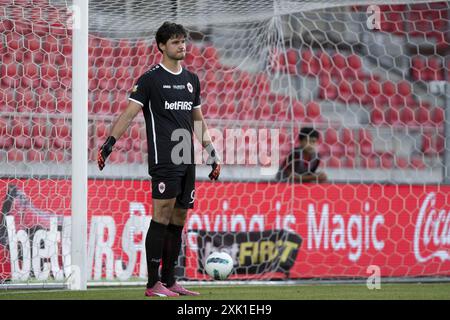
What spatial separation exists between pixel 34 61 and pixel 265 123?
2992 mm

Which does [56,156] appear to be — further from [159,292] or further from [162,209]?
[159,292]

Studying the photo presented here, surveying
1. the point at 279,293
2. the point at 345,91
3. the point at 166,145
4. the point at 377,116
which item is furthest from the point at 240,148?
the point at 166,145

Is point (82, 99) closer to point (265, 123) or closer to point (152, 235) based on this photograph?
point (152, 235)

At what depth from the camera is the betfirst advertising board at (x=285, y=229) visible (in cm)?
729

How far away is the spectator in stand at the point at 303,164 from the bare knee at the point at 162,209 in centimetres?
283

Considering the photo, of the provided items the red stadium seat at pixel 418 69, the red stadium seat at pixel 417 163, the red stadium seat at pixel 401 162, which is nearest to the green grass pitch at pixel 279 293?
the red stadium seat at pixel 417 163

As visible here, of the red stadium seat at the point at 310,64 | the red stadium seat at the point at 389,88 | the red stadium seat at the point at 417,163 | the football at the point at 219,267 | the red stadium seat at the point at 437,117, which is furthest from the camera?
the red stadium seat at the point at 389,88

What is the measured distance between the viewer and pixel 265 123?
30.6 ft

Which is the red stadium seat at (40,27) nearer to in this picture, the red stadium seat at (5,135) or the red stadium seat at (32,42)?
the red stadium seat at (32,42)

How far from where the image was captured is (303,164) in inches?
333

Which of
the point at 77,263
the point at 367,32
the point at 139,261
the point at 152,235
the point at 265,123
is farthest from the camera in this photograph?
the point at 367,32

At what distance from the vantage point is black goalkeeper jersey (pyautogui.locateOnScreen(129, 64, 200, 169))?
5.34m

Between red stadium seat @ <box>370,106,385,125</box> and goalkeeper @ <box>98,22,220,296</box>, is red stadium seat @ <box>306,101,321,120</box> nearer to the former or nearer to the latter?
red stadium seat @ <box>370,106,385,125</box>

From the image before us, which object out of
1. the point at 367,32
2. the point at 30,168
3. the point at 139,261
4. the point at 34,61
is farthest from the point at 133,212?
the point at 367,32
